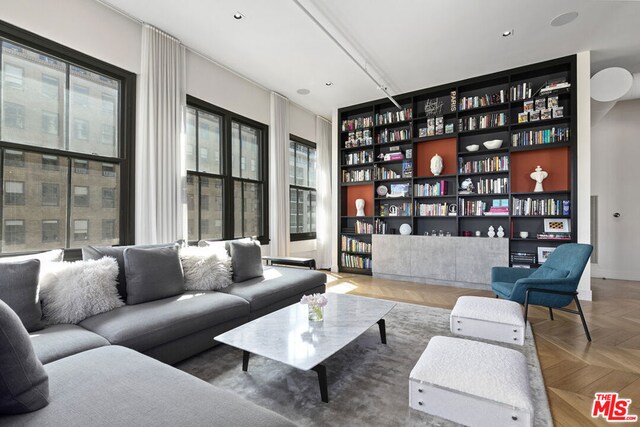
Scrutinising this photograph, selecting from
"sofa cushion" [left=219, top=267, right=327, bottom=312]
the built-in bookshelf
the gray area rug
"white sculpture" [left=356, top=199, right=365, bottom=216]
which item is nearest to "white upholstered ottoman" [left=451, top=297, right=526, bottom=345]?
the gray area rug

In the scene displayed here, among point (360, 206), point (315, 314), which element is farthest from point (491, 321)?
point (360, 206)

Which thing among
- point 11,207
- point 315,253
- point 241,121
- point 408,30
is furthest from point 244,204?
point 408,30

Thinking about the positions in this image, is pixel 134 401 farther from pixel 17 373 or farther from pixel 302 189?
pixel 302 189

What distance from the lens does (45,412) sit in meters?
1.08

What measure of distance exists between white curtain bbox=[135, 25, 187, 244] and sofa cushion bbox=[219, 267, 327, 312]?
1.26 metres

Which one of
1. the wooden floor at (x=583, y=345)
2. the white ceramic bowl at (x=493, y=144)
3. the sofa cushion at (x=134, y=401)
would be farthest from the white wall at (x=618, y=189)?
the sofa cushion at (x=134, y=401)

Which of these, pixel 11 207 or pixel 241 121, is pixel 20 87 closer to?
pixel 11 207

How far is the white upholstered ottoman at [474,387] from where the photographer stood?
139 cm

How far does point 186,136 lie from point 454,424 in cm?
413

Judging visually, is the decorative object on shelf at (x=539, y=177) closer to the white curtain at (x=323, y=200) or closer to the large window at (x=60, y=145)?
the white curtain at (x=323, y=200)

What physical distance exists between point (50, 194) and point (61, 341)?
1.85 metres

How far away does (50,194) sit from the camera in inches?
114

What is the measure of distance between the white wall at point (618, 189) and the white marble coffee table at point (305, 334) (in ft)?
18.2

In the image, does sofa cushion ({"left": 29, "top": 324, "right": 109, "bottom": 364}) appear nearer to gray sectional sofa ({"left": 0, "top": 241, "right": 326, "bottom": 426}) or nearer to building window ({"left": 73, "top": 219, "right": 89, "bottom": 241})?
gray sectional sofa ({"left": 0, "top": 241, "right": 326, "bottom": 426})
